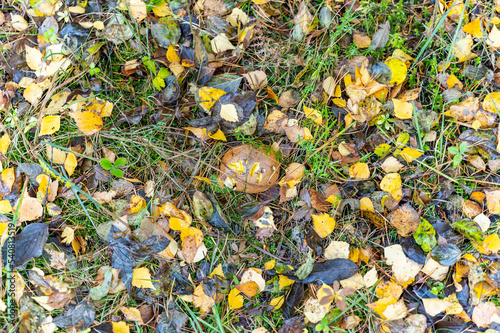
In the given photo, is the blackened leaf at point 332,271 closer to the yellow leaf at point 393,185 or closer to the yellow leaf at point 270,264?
the yellow leaf at point 270,264

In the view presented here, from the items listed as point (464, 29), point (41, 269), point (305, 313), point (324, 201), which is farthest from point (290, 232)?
point (464, 29)

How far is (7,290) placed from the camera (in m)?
1.94

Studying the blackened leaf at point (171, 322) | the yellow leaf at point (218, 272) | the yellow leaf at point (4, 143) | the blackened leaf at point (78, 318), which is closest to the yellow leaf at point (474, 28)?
the yellow leaf at point (218, 272)

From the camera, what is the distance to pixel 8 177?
78.0 inches

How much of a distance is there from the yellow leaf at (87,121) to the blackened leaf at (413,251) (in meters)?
2.08

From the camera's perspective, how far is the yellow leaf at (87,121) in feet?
6.33

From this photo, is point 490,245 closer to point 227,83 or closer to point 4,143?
point 227,83

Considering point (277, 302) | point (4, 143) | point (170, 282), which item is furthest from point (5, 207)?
point (277, 302)

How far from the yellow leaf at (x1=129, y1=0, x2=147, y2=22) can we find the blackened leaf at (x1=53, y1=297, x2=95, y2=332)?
187cm

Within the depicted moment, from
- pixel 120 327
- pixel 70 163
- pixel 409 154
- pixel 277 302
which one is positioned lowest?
pixel 120 327

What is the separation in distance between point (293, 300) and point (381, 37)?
1762 millimetres

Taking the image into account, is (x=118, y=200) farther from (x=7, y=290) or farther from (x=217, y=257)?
(x=7, y=290)

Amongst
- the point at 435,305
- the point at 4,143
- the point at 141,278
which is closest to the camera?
the point at 435,305

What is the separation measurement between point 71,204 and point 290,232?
4.75 feet
